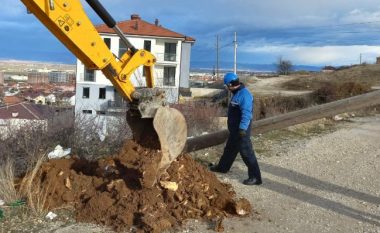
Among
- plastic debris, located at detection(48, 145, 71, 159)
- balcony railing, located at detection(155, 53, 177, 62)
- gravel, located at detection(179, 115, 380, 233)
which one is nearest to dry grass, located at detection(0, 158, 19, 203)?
plastic debris, located at detection(48, 145, 71, 159)

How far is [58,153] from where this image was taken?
9328 mm

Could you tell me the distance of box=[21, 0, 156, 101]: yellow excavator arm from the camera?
5.94 metres

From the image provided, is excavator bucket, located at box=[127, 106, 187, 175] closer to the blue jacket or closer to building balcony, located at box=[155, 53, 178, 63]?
the blue jacket

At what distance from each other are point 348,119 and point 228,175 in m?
12.3

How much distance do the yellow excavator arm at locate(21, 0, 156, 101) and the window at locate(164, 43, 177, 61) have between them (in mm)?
50914

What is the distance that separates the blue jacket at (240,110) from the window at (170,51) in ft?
161

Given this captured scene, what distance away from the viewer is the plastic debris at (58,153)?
9.16 metres

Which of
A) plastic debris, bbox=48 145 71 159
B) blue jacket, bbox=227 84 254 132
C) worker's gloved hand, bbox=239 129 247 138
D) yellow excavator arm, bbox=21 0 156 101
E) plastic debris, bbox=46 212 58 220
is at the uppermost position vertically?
yellow excavator arm, bbox=21 0 156 101

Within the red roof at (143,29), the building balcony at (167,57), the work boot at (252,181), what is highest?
the red roof at (143,29)

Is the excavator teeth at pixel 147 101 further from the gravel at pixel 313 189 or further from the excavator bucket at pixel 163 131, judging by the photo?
the gravel at pixel 313 189

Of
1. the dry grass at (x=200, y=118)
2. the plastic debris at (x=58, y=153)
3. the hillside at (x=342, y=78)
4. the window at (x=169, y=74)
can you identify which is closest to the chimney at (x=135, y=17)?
the window at (x=169, y=74)

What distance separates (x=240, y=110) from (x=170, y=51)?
50155 mm

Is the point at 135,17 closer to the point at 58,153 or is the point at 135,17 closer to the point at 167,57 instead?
the point at 167,57

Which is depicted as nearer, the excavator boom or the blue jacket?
the excavator boom
